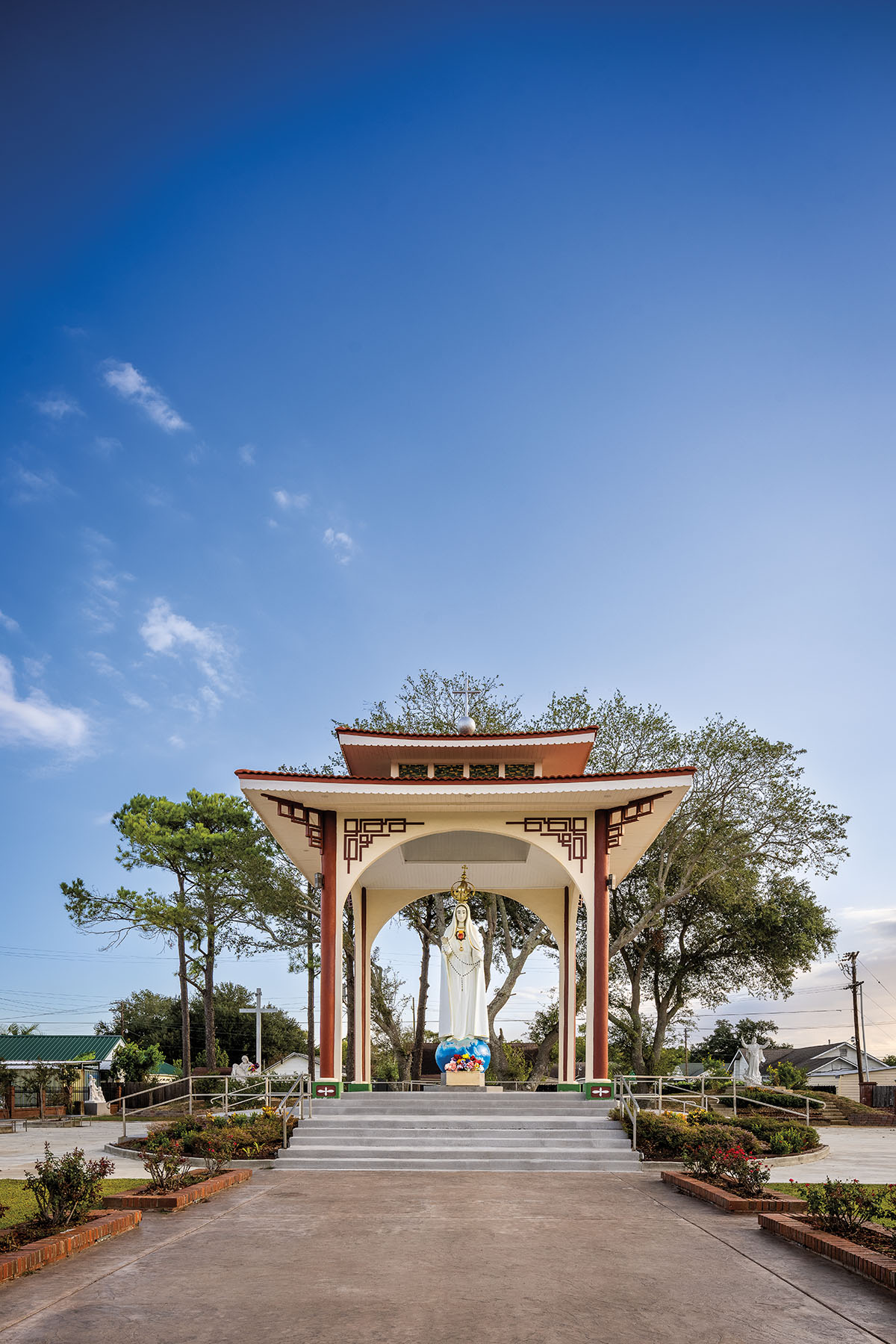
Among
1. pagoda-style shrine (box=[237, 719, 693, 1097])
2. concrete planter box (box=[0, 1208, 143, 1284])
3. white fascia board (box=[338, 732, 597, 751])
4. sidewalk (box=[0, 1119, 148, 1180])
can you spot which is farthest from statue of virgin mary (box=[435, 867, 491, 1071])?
concrete planter box (box=[0, 1208, 143, 1284])

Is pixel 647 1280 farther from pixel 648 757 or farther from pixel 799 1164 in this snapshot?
pixel 648 757

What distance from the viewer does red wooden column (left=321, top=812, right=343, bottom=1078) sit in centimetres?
1545

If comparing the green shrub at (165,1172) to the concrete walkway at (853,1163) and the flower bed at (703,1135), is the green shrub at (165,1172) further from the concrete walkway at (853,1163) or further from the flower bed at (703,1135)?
the concrete walkway at (853,1163)

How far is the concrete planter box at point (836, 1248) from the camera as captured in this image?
5703mm

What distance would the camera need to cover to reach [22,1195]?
10.4m

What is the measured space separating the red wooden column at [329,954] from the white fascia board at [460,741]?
7.33ft

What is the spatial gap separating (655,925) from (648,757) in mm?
5709

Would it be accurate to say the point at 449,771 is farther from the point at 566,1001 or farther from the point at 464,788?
the point at 566,1001

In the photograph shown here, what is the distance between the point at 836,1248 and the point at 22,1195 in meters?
8.42

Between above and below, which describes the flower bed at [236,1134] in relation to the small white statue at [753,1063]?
above

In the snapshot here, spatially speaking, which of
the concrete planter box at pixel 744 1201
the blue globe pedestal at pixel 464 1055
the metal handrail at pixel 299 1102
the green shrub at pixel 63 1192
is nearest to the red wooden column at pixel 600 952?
the blue globe pedestal at pixel 464 1055

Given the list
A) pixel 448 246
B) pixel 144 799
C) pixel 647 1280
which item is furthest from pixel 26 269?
pixel 144 799

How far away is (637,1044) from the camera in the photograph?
3078 centimetres

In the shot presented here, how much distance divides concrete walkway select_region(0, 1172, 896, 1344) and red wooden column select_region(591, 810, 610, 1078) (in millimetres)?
6668
